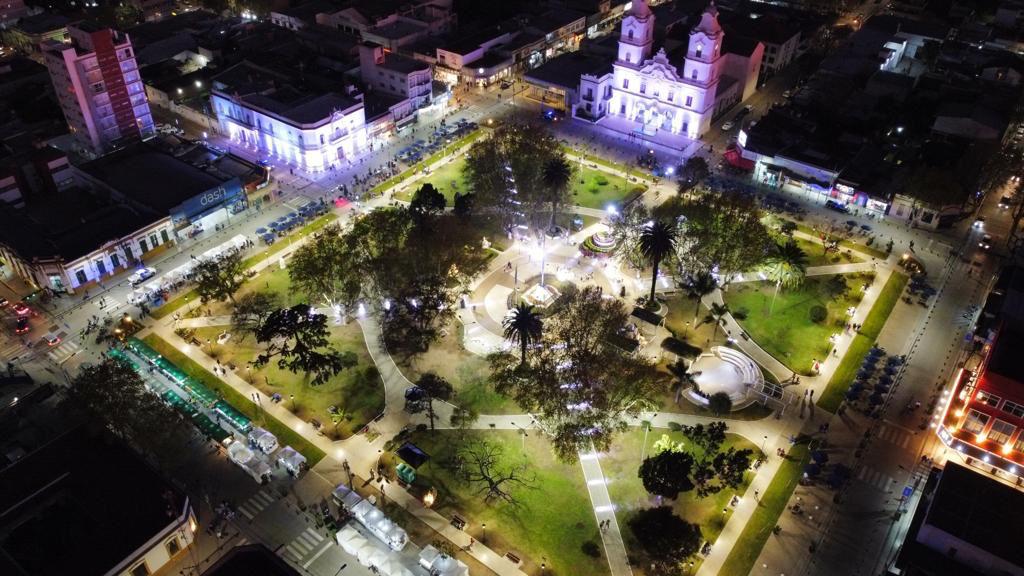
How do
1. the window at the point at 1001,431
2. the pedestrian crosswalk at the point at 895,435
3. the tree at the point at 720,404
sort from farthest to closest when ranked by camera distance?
1. the tree at the point at 720,404
2. the pedestrian crosswalk at the point at 895,435
3. the window at the point at 1001,431

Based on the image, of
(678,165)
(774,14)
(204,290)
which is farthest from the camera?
(774,14)

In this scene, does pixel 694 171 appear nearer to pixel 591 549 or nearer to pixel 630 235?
pixel 630 235

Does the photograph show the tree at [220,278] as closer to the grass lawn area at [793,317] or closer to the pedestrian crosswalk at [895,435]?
the grass lawn area at [793,317]

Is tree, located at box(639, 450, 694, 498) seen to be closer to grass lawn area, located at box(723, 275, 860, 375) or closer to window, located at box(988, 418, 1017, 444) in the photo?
grass lawn area, located at box(723, 275, 860, 375)

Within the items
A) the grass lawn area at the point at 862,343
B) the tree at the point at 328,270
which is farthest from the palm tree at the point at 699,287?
the tree at the point at 328,270

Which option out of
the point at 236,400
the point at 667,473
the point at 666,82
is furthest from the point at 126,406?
the point at 666,82

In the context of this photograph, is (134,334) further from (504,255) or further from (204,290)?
(504,255)

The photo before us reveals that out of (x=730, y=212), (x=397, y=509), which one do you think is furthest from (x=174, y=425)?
(x=730, y=212)
